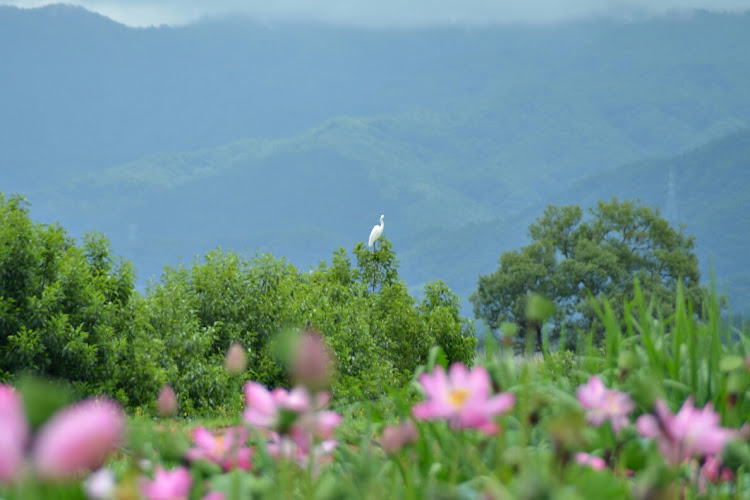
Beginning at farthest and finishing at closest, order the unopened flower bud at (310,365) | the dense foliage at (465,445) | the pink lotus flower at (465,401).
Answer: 1. the pink lotus flower at (465,401)
2. the unopened flower bud at (310,365)
3. the dense foliage at (465,445)

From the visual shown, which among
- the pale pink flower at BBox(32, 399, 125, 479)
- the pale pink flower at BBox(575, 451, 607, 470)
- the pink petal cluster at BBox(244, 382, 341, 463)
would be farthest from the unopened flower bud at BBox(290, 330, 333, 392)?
the pale pink flower at BBox(575, 451, 607, 470)

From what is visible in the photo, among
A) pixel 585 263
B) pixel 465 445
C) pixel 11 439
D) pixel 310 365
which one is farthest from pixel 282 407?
pixel 585 263

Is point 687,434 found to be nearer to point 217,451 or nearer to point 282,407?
point 282,407

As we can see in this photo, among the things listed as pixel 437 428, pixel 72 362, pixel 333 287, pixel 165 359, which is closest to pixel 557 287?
pixel 333 287

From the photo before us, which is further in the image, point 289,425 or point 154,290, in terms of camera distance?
point 154,290

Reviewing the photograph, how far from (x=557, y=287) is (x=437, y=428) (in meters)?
43.5

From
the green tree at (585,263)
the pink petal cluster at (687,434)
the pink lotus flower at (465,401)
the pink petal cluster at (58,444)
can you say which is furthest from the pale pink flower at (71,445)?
the green tree at (585,263)

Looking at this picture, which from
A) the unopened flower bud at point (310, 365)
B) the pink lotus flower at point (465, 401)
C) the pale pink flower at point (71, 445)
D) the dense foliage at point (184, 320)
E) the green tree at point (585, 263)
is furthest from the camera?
the green tree at point (585, 263)

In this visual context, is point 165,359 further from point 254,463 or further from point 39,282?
point 254,463

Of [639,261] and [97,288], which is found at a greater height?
[97,288]

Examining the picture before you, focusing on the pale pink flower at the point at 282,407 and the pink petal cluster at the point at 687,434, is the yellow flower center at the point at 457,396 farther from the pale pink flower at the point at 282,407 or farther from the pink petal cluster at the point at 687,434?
the pink petal cluster at the point at 687,434

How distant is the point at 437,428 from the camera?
2811 mm

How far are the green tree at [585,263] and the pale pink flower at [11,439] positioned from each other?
41.4 metres

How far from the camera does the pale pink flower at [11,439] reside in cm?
99
